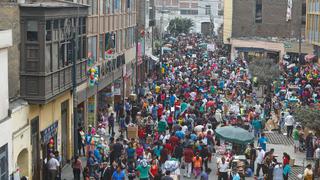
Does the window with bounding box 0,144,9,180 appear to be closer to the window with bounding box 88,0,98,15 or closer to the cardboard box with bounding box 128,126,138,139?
the cardboard box with bounding box 128,126,138,139

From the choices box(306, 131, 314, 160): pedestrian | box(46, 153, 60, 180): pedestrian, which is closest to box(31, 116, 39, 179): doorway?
box(46, 153, 60, 180): pedestrian

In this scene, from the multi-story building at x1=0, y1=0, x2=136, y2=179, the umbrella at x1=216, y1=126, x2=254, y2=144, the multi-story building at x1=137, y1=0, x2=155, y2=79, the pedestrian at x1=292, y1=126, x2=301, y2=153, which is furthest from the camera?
the multi-story building at x1=137, y1=0, x2=155, y2=79

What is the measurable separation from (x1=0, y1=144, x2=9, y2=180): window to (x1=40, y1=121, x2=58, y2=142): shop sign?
139 inches

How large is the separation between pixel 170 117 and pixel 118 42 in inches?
458

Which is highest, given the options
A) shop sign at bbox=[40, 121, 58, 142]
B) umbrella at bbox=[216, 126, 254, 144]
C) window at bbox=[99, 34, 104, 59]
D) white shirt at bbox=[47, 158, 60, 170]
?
window at bbox=[99, 34, 104, 59]

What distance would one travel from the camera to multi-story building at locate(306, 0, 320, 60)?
59.2 m

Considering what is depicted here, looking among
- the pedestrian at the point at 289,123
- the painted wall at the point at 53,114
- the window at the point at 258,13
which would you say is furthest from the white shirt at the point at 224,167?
the window at the point at 258,13

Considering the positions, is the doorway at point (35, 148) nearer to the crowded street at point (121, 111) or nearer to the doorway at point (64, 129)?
the crowded street at point (121, 111)

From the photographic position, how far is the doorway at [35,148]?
2294 cm

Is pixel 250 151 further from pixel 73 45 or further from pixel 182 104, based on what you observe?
pixel 182 104

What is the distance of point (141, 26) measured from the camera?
59375mm

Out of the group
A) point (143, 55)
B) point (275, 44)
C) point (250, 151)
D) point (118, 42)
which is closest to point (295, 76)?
point (143, 55)

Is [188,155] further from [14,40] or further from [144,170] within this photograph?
[14,40]

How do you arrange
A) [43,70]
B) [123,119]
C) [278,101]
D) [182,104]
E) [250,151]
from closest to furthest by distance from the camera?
[43,70] → [250,151] → [123,119] → [182,104] → [278,101]
